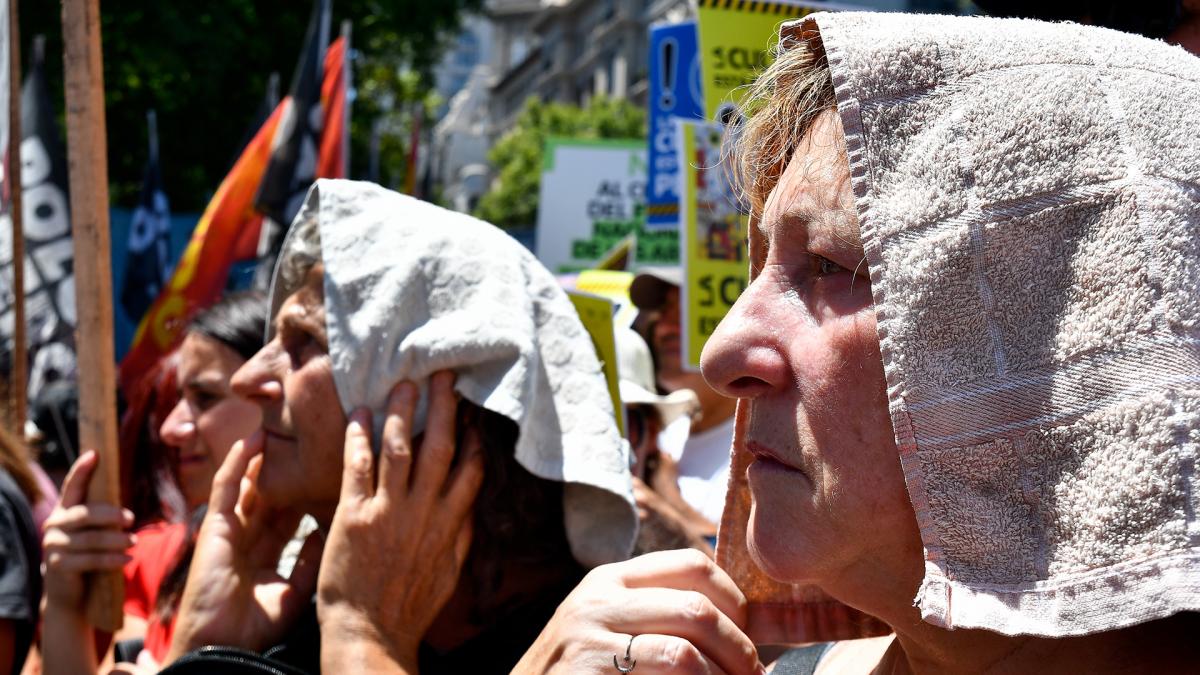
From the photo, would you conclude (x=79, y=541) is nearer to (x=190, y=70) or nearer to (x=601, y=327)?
(x=601, y=327)

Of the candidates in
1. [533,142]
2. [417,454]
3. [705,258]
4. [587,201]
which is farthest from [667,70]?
[533,142]

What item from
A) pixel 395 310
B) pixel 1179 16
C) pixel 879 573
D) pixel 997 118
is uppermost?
pixel 1179 16

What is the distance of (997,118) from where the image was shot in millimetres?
1131

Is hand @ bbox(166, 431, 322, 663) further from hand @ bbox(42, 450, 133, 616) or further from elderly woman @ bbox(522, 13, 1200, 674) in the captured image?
elderly woman @ bbox(522, 13, 1200, 674)

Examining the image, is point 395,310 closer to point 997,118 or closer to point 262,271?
point 997,118

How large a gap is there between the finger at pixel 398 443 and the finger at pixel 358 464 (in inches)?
1.0

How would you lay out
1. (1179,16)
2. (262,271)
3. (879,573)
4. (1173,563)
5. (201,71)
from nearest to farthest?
1. (1173,563)
2. (879,573)
3. (1179,16)
4. (262,271)
5. (201,71)

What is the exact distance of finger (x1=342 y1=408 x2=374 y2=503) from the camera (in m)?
2.20

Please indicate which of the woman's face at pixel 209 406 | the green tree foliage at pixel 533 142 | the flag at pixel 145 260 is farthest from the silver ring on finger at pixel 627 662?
the green tree foliage at pixel 533 142

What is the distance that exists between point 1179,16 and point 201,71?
1638cm

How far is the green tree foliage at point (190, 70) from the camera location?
52.8ft

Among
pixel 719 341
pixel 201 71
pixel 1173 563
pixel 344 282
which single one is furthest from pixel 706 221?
pixel 201 71

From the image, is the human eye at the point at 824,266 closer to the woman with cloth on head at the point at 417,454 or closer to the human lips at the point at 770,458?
the human lips at the point at 770,458

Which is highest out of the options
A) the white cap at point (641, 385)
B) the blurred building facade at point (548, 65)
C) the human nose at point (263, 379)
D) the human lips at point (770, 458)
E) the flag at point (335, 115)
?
the blurred building facade at point (548, 65)
